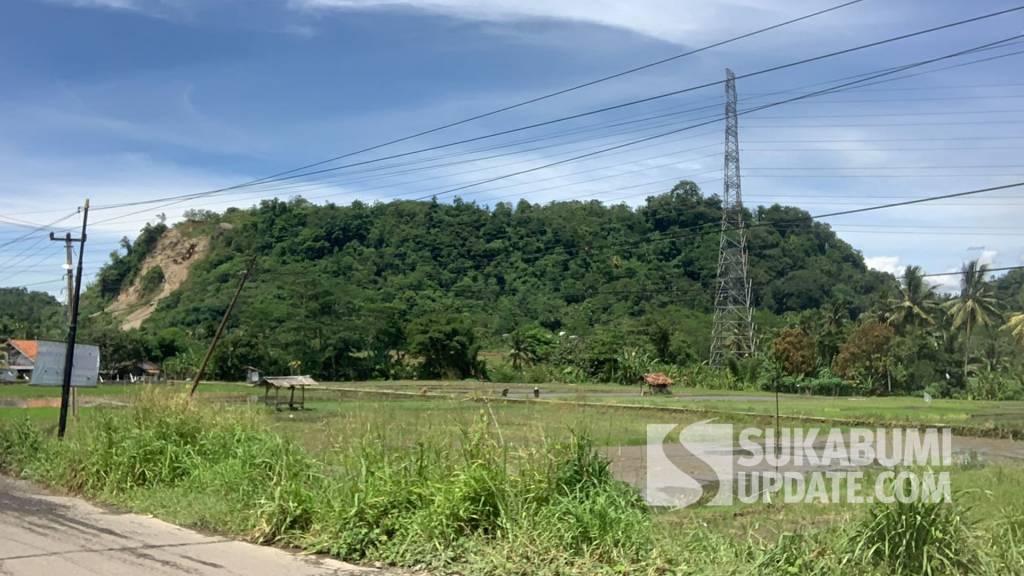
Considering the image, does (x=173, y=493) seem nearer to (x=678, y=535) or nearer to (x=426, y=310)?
(x=678, y=535)

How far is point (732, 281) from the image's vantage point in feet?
192

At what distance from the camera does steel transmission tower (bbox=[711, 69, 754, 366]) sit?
43.8 meters

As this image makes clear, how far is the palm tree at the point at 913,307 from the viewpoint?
70188mm

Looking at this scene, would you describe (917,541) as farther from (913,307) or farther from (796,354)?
(913,307)

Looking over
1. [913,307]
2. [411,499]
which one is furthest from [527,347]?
[411,499]

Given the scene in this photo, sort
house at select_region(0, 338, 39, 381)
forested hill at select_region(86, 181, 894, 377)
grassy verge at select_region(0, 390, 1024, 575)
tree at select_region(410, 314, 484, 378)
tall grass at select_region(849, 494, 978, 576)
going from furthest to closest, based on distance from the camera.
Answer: tree at select_region(410, 314, 484, 378) → forested hill at select_region(86, 181, 894, 377) → house at select_region(0, 338, 39, 381) → grassy verge at select_region(0, 390, 1024, 575) → tall grass at select_region(849, 494, 978, 576)

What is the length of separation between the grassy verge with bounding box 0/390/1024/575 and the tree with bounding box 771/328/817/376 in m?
56.6

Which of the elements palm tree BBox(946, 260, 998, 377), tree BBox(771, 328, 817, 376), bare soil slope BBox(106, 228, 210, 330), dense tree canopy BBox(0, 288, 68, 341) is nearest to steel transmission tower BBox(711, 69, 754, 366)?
tree BBox(771, 328, 817, 376)

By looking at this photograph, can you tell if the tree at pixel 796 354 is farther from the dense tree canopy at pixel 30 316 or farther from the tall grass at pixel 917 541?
the tall grass at pixel 917 541

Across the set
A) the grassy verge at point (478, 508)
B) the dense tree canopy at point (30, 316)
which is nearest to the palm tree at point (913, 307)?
the grassy verge at point (478, 508)

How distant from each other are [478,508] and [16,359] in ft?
288

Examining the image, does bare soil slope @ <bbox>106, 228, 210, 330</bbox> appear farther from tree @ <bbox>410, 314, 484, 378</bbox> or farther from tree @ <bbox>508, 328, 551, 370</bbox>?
tree @ <bbox>508, 328, 551, 370</bbox>

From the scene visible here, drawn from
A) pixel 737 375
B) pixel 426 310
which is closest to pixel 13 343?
pixel 426 310

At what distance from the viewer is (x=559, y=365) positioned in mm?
77000
